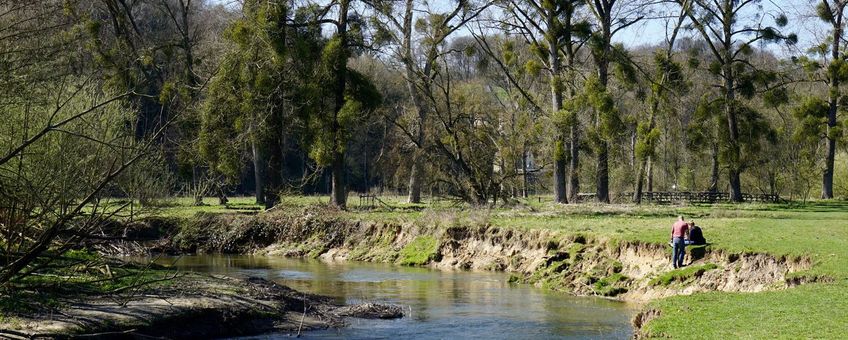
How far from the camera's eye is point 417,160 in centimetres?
5409

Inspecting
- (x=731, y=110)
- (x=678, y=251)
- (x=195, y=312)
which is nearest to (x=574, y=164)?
(x=731, y=110)

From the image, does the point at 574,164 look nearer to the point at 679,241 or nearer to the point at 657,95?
the point at 657,95

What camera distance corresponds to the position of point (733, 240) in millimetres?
26156

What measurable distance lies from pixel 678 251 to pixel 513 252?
8276mm

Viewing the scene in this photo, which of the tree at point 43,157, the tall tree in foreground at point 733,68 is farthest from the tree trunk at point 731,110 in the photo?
the tree at point 43,157

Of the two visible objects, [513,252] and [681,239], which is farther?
[513,252]

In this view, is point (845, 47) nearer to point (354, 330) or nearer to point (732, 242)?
point (732, 242)

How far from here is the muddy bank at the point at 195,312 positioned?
15727 mm

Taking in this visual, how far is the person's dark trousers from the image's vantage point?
24391 millimetres

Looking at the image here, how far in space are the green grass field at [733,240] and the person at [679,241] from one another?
113 centimetres

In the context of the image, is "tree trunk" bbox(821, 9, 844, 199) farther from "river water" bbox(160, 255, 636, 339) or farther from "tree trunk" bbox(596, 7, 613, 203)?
"river water" bbox(160, 255, 636, 339)

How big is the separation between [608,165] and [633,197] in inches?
140

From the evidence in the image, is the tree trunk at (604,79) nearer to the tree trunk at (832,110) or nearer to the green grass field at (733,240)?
the green grass field at (733,240)

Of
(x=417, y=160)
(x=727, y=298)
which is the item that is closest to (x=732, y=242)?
(x=727, y=298)
